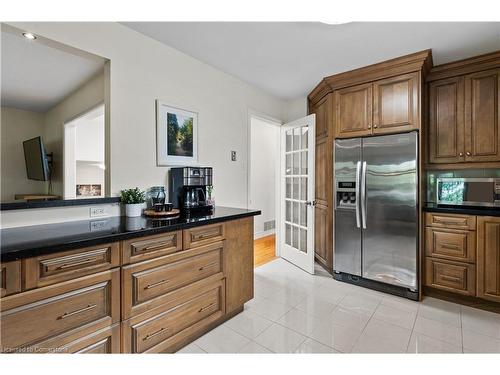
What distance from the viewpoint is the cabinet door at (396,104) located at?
7.93 feet

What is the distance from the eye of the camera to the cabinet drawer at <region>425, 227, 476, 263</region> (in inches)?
91.4

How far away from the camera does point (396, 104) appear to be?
2.52m

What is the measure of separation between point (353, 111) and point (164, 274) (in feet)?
8.26

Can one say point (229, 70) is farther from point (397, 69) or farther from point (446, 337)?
point (446, 337)

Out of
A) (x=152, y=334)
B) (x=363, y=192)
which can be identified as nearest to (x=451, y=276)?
(x=363, y=192)

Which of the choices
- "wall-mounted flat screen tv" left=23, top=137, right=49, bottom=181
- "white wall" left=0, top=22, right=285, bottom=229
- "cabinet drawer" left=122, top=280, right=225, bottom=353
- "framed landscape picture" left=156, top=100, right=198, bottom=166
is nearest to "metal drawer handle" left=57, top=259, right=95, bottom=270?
"cabinet drawer" left=122, top=280, right=225, bottom=353

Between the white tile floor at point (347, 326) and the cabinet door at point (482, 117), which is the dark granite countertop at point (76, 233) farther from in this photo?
the cabinet door at point (482, 117)

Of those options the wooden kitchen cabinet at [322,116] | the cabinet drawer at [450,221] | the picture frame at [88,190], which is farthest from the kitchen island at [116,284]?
the picture frame at [88,190]

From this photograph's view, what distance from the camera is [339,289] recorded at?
8.84 feet

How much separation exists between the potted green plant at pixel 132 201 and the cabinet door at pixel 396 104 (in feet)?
7.87

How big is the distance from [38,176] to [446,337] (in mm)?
4877

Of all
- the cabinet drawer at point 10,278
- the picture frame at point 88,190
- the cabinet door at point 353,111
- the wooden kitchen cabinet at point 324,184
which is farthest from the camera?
the picture frame at point 88,190

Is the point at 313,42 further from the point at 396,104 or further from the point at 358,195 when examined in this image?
the point at 358,195

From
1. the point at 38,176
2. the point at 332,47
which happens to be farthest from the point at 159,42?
the point at 38,176
